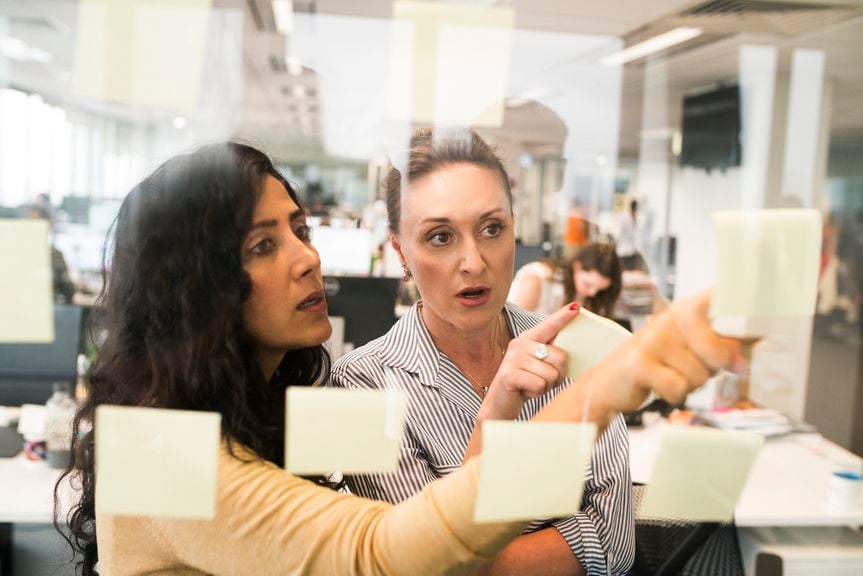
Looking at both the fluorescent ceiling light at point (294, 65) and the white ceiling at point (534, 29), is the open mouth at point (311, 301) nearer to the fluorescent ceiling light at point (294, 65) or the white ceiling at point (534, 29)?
the white ceiling at point (534, 29)

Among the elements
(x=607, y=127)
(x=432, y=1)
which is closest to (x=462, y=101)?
(x=432, y=1)

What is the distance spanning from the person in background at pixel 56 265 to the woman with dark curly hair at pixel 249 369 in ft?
0.25

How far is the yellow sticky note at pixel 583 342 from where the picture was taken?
628mm

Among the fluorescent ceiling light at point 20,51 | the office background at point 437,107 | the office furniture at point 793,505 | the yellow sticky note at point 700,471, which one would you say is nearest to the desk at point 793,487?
the office furniture at point 793,505

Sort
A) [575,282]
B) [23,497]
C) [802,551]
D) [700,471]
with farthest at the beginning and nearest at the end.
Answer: [23,497]
[802,551]
[575,282]
[700,471]

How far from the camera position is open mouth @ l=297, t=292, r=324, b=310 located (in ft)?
2.22

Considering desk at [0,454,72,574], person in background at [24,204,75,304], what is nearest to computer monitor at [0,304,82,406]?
desk at [0,454,72,574]

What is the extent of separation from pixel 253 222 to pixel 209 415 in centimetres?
18

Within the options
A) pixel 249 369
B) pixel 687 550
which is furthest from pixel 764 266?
pixel 687 550

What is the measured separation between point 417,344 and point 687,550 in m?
0.66

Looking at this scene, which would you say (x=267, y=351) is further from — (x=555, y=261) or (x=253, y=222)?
(x=555, y=261)

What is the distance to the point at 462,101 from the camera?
712mm

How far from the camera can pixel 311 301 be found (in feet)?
2.24

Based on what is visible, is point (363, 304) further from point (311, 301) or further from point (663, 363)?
point (663, 363)
